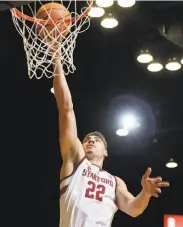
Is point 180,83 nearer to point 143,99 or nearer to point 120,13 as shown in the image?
point 143,99

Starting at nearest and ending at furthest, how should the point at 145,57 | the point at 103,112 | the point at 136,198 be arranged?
the point at 136,198
the point at 145,57
the point at 103,112

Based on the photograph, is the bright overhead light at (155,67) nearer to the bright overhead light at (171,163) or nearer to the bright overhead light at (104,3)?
the bright overhead light at (104,3)

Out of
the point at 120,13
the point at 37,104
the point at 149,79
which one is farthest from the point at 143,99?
the point at 120,13

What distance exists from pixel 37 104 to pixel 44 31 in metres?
3.30

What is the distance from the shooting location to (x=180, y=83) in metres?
7.23

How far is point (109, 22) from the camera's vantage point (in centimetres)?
603

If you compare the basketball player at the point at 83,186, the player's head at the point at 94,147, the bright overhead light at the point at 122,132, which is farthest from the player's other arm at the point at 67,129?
the bright overhead light at the point at 122,132

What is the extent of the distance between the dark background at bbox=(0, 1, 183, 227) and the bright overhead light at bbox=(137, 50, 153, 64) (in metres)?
0.08

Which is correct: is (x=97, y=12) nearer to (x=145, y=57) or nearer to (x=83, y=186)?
(x=145, y=57)

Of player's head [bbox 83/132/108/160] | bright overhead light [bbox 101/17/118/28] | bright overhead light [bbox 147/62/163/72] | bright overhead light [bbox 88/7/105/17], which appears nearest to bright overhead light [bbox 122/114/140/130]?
bright overhead light [bbox 147/62/163/72]

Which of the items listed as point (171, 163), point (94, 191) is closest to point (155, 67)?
point (171, 163)

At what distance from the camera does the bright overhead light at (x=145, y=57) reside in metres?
6.48

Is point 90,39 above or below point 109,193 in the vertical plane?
above

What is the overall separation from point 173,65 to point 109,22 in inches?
38.0
